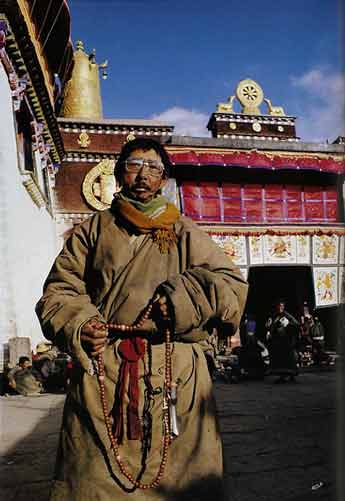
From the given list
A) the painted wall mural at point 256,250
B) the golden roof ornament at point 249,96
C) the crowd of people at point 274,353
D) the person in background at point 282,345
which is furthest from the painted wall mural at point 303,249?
the golden roof ornament at point 249,96

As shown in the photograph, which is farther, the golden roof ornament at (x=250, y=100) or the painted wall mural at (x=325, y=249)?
the golden roof ornament at (x=250, y=100)

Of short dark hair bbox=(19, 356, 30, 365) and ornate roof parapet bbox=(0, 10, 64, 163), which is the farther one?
ornate roof parapet bbox=(0, 10, 64, 163)

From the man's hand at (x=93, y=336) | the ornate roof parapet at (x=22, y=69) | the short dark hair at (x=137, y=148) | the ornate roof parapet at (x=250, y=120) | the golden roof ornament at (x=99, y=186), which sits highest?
the ornate roof parapet at (x=250, y=120)

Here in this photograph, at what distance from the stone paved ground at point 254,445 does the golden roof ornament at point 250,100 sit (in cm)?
1687

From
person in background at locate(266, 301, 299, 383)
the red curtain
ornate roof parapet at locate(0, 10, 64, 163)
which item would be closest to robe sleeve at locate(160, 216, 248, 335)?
person in background at locate(266, 301, 299, 383)

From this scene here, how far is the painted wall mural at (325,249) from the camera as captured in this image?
1458 centimetres

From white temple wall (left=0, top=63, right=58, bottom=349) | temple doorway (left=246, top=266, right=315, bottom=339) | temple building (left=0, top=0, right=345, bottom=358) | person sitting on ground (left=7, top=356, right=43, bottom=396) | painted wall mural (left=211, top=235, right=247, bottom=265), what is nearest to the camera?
person sitting on ground (left=7, top=356, right=43, bottom=396)

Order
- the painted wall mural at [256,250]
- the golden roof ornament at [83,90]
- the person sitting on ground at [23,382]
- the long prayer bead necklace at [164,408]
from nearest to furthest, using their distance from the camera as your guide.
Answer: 1. the long prayer bead necklace at [164,408]
2. the person sitting on ground at [23,382]
3. the painted wall mural at [256,250]
4. the golden roof ornament at [83,90]

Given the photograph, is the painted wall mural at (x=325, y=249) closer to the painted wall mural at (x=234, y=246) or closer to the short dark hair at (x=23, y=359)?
the painted wall mural at (x=234, y=246)

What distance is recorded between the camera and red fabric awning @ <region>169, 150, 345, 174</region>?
1352 cm

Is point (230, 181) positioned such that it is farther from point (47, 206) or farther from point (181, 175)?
point (47, 206)

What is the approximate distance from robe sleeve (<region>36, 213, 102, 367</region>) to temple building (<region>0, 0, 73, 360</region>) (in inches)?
259

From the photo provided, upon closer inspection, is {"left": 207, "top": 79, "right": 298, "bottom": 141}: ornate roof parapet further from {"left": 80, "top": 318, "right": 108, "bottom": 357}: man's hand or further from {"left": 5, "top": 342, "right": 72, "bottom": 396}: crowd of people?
{"left": 80, "top": 318, "right": 108, "bottom": 357}: man's hand

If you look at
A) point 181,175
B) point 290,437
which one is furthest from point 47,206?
point 290,437
